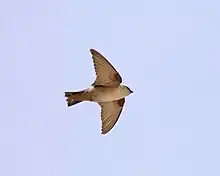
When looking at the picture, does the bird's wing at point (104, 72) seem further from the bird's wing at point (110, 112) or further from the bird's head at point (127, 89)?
the bird's wing at point (110, 112)

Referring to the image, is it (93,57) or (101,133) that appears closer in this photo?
(93,57)

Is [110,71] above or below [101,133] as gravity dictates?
above

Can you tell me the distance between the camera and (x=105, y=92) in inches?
314

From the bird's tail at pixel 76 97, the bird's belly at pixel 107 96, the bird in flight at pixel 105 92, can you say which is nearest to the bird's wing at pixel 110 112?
A: the bird in flight at pixel 105 92

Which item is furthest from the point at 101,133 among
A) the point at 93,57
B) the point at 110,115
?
the point at 93,57

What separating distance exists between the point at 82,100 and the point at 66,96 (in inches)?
7.6

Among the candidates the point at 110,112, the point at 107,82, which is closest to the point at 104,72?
the point at 107,82

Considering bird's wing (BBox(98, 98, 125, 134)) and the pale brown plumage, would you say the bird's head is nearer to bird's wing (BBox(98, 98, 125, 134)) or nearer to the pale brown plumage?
the pale brown plumage

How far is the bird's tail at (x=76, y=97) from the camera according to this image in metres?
7.79

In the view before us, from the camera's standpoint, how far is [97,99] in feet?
26.2

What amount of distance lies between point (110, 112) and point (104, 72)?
2.28ft

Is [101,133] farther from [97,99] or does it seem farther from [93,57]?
[93,57]

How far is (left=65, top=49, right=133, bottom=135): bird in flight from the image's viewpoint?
25.3ft

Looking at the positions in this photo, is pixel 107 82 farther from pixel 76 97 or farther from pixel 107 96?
pixel 76 97
